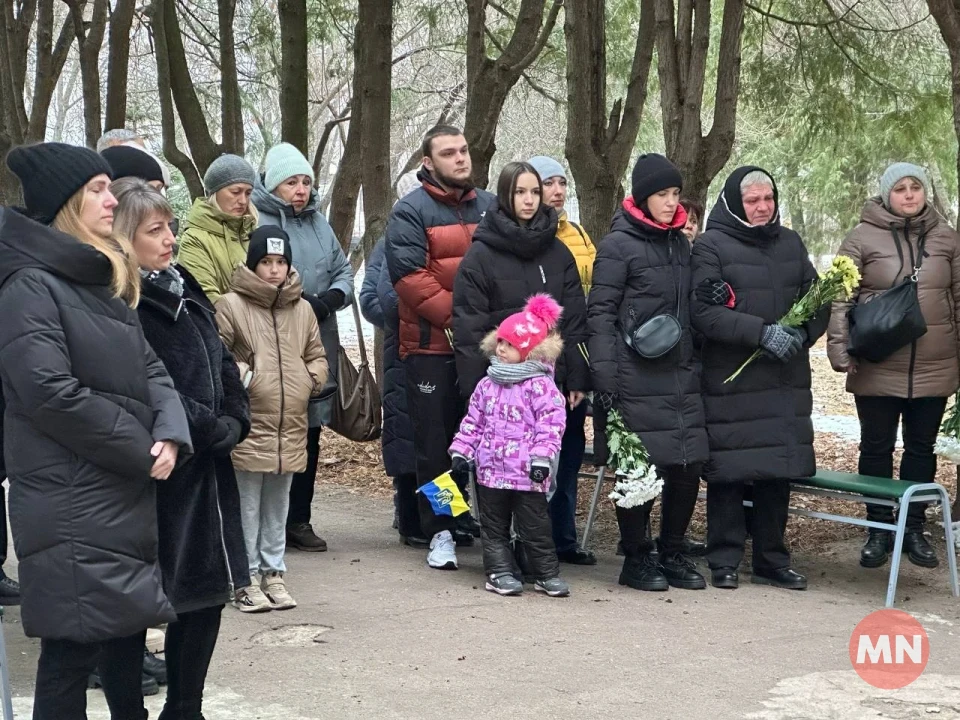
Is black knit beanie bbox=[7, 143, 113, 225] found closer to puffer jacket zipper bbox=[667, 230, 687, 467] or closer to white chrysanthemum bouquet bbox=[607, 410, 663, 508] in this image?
white chrysanthemum bouquet bbox=[607, 410, 663, 508]

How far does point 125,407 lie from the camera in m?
3.77

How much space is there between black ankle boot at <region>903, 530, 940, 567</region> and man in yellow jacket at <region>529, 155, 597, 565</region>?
1728 millimetres

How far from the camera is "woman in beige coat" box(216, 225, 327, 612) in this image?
6.04m

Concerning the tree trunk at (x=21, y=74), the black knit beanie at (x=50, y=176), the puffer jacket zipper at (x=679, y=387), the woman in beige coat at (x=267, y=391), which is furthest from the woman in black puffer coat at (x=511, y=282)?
the tree trunk at (x=21, y=74)

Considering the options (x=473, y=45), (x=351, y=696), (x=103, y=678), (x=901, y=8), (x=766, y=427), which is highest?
(x=901, y=8)

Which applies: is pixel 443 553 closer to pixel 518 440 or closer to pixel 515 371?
pixel 518 440

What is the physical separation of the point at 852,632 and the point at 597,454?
1573mm

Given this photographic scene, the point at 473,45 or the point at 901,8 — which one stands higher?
the point at 901,8

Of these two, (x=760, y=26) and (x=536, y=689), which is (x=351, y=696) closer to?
(x=536, y=689)

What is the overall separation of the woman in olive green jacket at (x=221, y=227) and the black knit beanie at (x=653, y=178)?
1.97m

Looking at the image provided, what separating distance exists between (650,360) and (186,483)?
2915mm

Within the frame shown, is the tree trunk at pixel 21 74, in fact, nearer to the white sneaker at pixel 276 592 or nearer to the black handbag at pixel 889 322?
the white sneaker at pixel 276 592

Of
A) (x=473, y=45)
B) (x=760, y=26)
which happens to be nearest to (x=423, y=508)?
A: (x=473, y=45)

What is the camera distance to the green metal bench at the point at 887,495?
6.41m
